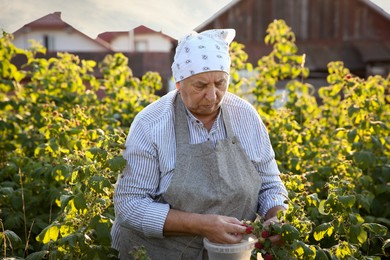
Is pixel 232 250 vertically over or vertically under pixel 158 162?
under

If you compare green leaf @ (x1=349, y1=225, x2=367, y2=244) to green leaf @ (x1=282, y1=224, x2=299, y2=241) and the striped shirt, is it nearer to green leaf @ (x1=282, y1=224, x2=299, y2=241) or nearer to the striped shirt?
the striped shirt

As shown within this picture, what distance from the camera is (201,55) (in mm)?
2602

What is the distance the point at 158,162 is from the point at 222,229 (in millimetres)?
448

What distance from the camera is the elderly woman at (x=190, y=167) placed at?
262 cm

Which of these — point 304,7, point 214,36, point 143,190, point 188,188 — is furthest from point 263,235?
point 304,7

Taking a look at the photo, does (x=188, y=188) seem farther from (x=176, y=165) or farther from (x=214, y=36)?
(x=214, y=36)

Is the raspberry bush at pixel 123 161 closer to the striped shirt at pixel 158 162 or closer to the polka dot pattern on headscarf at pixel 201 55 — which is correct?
the striped shirt at pixel 158 162

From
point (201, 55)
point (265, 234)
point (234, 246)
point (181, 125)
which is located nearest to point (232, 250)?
point (234, 246)

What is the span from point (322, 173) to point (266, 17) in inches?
522

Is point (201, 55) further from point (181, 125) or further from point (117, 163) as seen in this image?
point (117, 163)

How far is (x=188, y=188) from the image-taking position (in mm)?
2627

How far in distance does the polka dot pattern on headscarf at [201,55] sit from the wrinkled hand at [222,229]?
59 cm

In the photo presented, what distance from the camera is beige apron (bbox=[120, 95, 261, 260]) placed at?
8.66 feet

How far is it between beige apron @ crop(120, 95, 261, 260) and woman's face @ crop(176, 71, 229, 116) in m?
0.13
